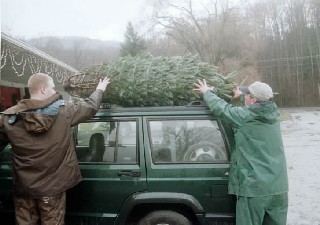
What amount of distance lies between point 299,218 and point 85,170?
3.23 m

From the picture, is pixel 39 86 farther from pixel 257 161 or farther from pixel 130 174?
pixel 257 161

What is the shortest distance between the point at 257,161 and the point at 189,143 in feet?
2.13

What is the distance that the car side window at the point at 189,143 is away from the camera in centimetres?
360

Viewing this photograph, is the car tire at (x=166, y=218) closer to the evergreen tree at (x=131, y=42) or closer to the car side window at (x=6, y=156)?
the car side window at (x=6, y=156)

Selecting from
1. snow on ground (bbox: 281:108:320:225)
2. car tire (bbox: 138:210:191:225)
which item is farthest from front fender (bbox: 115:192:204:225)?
snow on ground (bbox: 281:108:320:225)

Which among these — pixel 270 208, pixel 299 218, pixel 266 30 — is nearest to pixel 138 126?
pixel 270 208

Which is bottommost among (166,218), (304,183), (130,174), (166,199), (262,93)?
(304,183)

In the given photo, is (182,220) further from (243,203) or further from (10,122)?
(10,122)

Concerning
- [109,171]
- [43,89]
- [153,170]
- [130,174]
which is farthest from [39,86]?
[153,170]

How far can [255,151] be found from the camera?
133 inches

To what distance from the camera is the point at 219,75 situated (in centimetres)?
400

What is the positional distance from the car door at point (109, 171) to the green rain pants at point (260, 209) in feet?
2.94

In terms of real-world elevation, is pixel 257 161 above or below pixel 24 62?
below

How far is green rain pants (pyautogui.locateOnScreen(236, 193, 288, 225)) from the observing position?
10.9 ft
